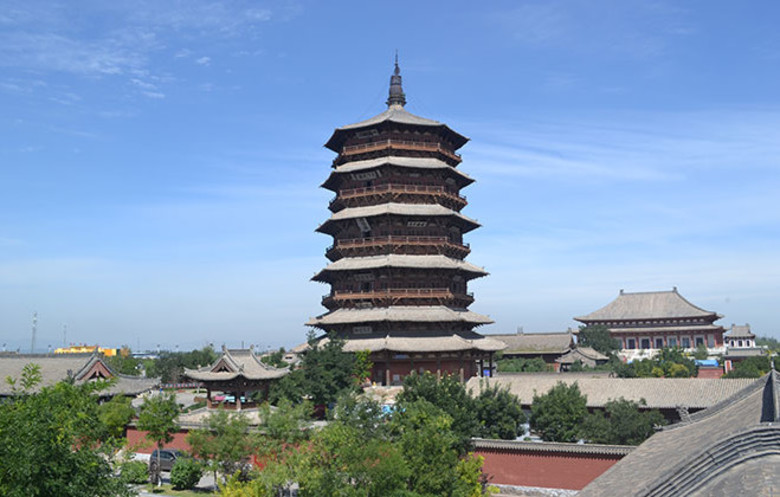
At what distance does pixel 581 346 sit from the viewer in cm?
8038

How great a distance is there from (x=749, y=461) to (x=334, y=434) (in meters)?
13.8

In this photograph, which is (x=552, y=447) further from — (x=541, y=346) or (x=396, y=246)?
(x=541, y=346)

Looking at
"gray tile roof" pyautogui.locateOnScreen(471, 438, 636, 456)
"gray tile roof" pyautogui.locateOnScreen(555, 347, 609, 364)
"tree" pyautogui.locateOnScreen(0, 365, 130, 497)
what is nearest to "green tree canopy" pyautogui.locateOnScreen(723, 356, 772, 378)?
"gray tile roof" pyautogui.locateOnScreen(555, 347, 609, 364)

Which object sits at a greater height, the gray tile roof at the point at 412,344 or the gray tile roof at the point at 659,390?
the gray tile roof at the point at 412,344

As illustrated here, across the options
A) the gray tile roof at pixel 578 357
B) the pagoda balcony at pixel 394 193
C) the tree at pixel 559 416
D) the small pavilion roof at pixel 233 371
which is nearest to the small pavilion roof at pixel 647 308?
the gray tile roof at pixel 578 357

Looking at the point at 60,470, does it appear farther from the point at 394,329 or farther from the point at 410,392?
the point at 394,329

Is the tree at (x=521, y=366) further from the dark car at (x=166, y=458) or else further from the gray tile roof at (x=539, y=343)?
the dark car at (x=166, y=458)

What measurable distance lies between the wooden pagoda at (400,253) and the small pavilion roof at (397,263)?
0.25 ft

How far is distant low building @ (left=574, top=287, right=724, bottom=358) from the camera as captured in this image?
8169 cm

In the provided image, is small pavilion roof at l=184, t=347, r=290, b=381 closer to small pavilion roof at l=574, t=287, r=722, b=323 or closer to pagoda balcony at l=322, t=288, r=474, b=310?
pagoda balcony at l=322, t=288, r=474, b=310

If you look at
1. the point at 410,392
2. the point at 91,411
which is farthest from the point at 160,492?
the point at 91,411

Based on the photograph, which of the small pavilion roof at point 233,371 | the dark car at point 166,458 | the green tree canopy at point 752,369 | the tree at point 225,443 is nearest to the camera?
the tree at point 225,443

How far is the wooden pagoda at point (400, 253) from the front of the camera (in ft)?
143

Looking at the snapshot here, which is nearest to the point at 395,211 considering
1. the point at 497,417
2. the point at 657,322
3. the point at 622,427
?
the point at 497,417
